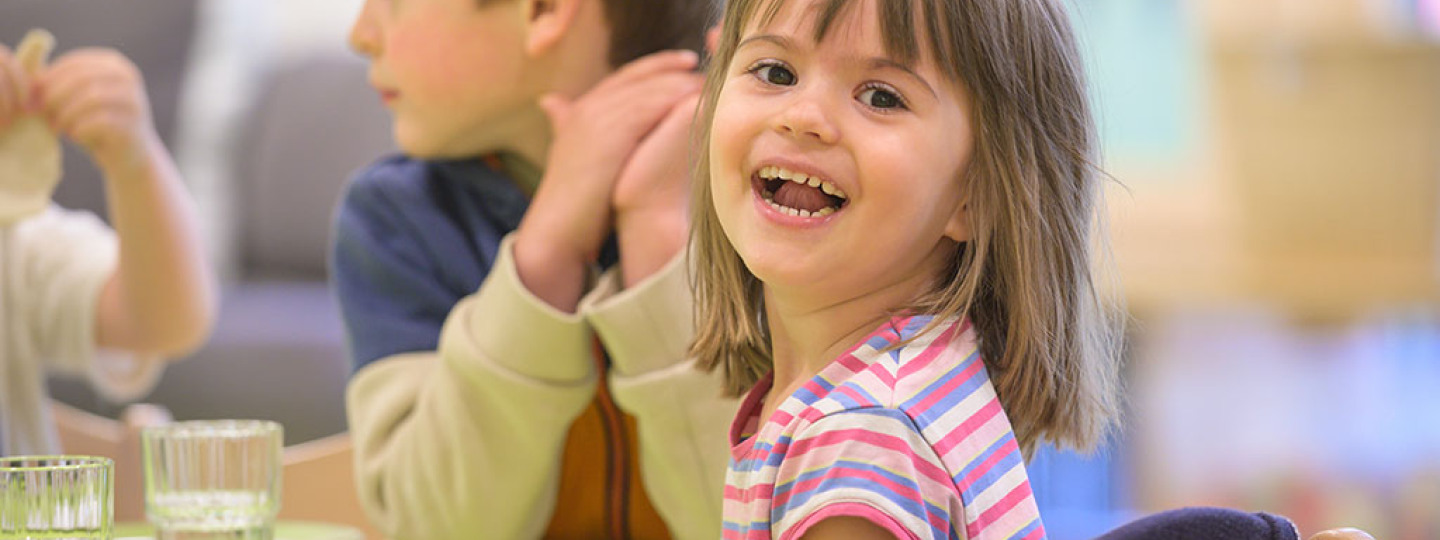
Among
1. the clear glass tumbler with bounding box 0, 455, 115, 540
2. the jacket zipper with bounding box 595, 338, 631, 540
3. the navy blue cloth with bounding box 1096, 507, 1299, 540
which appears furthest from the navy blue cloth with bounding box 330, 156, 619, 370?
the navy blue cloth with bounding box 1096, 507, 1299, 540

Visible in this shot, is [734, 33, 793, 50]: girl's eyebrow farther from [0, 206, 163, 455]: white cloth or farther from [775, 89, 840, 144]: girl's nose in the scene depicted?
[0, 206, 163, 455]: white cloth

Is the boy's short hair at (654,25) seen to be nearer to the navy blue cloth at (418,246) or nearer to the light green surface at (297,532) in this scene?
the navy blue cloth at (418,246)

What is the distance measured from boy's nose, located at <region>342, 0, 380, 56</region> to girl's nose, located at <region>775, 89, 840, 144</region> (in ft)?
1.22

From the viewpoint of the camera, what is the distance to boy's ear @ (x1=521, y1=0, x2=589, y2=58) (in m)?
0.84

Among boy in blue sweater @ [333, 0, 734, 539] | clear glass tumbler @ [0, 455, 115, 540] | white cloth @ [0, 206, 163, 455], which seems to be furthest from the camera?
white cloth @ [0, 206, 163, 455]

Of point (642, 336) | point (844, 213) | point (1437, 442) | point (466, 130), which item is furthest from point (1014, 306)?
point (1437, 442)

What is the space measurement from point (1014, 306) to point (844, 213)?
0.07 metres

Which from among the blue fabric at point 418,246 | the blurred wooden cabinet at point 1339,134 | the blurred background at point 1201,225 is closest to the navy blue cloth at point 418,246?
the blue fabric at point 418,246

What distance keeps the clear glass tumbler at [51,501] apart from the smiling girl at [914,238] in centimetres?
27

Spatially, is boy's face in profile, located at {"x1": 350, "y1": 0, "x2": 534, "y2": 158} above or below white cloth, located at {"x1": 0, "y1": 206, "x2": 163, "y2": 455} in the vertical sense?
above

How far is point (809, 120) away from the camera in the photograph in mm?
563

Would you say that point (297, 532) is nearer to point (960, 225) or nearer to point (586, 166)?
point (586, 166)

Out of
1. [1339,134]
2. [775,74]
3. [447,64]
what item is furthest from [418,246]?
[1339,134]

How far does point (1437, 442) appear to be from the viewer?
7.95 feet
